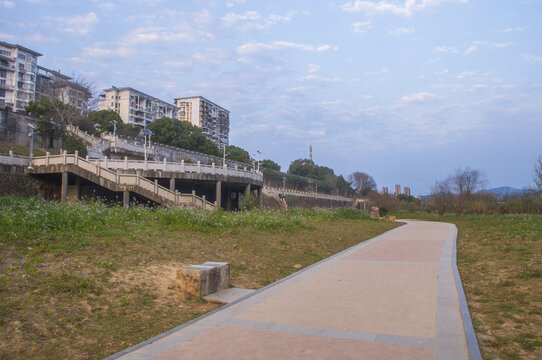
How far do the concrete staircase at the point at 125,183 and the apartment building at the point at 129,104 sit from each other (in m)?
75.3

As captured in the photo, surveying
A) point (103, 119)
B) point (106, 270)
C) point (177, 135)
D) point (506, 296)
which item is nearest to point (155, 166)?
point (106, 270)

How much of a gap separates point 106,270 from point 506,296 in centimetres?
716

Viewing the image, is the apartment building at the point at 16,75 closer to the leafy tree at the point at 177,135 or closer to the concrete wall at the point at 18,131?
the leafy tree at the point at 177,135

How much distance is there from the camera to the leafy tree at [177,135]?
72.6m

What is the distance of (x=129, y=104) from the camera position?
101312mm

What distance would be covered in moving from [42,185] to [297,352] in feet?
102

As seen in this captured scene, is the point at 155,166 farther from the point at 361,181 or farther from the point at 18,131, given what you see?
the point at 361,181

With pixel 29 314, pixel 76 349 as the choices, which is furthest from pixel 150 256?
pixel 76 349

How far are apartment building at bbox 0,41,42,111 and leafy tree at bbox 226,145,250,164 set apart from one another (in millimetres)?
40149

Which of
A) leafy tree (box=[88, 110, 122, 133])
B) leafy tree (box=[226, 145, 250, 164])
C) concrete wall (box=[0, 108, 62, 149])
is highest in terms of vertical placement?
leafy tree (box=[88, 110, 122, 133])

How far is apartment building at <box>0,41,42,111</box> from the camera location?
7538 centimetres

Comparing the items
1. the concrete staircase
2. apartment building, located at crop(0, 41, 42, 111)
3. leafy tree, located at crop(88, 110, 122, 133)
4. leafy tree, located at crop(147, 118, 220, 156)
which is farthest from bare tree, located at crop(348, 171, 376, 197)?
the concrete staircase

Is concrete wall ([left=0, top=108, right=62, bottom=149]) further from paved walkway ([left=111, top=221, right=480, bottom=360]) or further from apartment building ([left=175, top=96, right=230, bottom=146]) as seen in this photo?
apartment building ([left=175, top=96, right=230, bottom=146])

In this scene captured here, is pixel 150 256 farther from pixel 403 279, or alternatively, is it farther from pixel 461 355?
pixel 461 355
